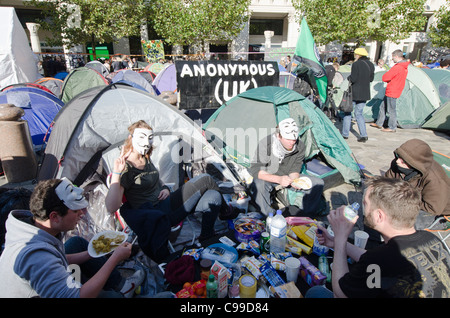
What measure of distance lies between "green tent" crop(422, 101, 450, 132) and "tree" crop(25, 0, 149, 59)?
1918cm

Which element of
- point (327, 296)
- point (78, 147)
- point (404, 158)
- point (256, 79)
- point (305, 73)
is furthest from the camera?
point (305, 73)

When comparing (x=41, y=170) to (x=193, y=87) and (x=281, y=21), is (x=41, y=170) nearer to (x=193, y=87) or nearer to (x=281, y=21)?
(x=193, y=87)

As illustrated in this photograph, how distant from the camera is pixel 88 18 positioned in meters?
18.6

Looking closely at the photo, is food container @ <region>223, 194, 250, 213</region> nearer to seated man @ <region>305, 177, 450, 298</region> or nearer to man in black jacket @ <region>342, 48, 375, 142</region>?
seated man @ <region>305, 177, 450, 298</region>

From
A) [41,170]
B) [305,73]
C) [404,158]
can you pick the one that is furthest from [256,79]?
[41,170]

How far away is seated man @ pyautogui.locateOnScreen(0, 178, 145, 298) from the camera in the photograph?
1.49 metres

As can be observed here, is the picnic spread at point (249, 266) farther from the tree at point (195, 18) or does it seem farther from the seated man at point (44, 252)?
the tree at point (195, 18)

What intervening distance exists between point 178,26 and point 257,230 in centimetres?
2094

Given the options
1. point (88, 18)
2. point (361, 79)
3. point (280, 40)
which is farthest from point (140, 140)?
point (280, 40)

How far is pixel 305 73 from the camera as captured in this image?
696cm

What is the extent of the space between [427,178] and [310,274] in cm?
184

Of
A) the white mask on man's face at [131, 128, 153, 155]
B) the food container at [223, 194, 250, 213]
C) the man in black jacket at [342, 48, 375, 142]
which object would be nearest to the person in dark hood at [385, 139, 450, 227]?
the food container at [223, 194, 250, 213]

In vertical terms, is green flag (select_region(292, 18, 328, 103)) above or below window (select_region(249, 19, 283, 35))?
below

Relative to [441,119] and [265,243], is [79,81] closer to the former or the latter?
[265,243]
